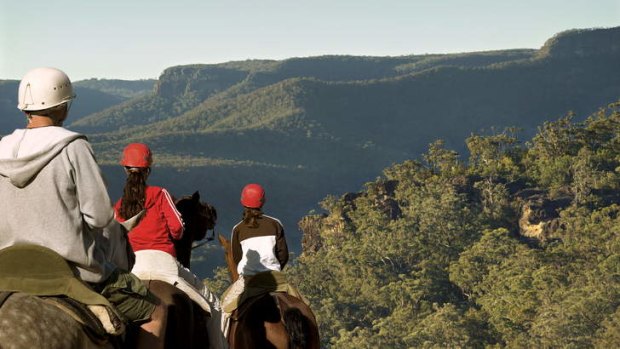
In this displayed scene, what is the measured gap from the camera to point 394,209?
12962 cm

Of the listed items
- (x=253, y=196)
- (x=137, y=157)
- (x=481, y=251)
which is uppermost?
(x=137, y=157)

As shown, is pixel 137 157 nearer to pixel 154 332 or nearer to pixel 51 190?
pixel 154 332

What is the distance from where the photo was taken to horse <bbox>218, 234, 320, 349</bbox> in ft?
40.7

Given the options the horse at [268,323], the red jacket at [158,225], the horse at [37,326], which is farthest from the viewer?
the horse at [268,323]

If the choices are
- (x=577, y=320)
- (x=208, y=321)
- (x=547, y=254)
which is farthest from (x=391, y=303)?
(x=208, y=321)

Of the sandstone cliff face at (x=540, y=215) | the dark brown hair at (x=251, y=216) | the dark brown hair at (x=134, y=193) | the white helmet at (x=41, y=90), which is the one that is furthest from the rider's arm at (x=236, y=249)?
the sandstone cliff face at (x=540, y=215)

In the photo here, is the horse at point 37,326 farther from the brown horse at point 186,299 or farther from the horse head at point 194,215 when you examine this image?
the horse head at point 194,215

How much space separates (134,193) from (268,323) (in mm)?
3684

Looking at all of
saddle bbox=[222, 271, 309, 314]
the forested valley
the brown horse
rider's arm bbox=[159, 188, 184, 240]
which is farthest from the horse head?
the forested valley

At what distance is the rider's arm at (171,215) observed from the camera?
32.1 feet

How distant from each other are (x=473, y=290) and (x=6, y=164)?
299 ft

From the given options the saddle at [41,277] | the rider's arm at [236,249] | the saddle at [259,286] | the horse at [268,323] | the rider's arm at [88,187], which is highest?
the rider's arm at [88,187]

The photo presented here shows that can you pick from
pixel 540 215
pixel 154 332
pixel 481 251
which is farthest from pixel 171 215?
pixel 540 215

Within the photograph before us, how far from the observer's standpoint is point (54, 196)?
22.9 feet
